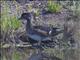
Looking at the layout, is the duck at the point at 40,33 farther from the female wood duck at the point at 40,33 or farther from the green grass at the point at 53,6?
the green grass at the point at 53,6

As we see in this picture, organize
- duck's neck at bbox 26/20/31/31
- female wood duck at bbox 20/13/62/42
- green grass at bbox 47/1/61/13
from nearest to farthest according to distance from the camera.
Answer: female wood duck at bbox 20/13/62/42
duck's neck at bbox 26/20/31/31
green grass at bbox 47/1/61/13

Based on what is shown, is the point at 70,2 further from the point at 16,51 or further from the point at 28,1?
the point at 16,51

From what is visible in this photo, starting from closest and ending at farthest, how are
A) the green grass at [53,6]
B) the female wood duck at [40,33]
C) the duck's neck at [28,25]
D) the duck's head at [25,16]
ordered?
the female wood duck at [40,33] → the duck's neck at [28,25] → the duck's head at [25,16] → the green grass at [53,6]

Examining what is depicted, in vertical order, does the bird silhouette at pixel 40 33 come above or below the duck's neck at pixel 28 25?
below

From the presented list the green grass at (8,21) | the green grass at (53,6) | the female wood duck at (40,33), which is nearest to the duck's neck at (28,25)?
the female wood duck at (40,33)

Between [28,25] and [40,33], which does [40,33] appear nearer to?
[40,33]

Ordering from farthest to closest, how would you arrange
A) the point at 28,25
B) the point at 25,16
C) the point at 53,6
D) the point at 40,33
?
the point at 53,6 < the point at 25,16 < the point at 28,25 < the point at 40,33

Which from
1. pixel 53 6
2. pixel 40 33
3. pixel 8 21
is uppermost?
pixel 53 6

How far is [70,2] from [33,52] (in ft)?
5.10

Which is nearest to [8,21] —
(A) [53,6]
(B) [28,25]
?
(B) [28,25]

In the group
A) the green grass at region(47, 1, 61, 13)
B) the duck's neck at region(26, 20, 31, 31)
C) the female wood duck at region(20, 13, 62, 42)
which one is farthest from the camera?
the green grass at region(47, 1, 61, 13)

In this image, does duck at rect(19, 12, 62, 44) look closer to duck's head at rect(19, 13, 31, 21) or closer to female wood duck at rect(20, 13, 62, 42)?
female wood duck at rect(20, 13, 62, 42)

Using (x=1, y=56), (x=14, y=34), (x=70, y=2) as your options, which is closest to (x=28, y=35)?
(x=14, y=34)

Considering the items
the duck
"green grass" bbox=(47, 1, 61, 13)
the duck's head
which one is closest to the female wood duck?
the duck
